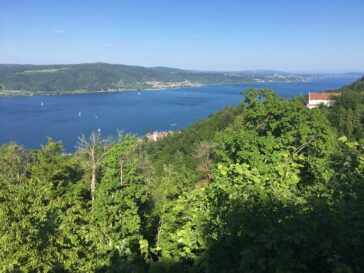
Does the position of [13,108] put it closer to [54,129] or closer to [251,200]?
[54,129]

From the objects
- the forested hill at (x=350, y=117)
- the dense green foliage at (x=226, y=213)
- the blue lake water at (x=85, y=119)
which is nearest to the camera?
the dense green foliage at (x=226, y=213)

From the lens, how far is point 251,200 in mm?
3215

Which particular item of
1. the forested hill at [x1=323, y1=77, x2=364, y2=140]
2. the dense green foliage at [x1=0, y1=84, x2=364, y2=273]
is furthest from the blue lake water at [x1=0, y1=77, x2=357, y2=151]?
the dense green foliage at [x1=0, y1=84, x2=364, y2=273]

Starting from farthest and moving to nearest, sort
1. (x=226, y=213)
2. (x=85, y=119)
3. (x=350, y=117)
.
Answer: (x=85, y=119) → (x=350, y=117) → (x=226, y=213)

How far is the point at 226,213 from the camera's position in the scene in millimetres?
3410

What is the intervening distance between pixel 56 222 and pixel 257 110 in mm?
8936

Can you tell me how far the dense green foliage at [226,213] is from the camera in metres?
2.84

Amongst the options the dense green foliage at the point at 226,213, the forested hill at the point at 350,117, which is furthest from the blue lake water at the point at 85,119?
the dense green foliage at the point at 226,213

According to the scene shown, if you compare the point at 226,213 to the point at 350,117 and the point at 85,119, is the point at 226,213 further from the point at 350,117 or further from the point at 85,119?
the point at 85,119

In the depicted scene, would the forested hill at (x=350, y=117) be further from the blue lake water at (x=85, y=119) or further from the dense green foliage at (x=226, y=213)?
the blue lake water at (x=85, y=119)

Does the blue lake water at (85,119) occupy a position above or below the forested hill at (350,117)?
below

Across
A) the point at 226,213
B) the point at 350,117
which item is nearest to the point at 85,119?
the point at 350,117

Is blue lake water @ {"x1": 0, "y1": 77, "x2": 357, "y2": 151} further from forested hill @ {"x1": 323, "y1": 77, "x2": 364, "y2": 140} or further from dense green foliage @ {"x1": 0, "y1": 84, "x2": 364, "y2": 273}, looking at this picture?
dense green foliage @ {"x1": 0, "y1": 84, "x2": 364, "y2": 273}

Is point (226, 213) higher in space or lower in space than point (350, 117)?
higher
